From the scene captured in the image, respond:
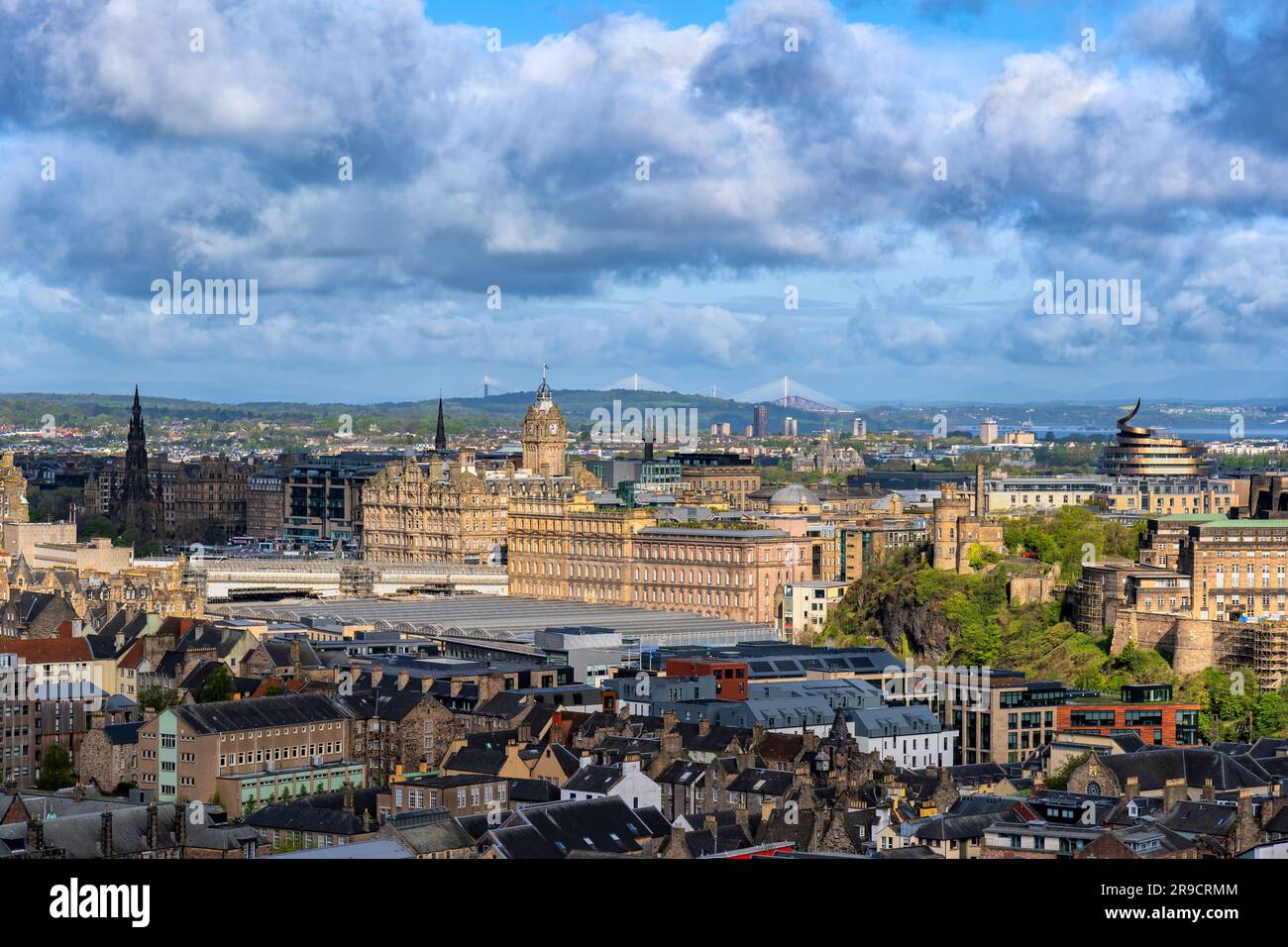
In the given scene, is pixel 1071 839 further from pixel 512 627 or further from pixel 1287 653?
pixel 512 627

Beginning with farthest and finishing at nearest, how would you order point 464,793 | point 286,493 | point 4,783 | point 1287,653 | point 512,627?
point 286,493 < point 512,627 < point 1287,653 < point 4,783 < point 464,793

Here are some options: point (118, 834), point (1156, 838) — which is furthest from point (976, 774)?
point (118, 834)

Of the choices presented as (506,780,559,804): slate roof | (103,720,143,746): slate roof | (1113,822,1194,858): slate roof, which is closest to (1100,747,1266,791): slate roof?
(1113,822,1194,858): slate roof

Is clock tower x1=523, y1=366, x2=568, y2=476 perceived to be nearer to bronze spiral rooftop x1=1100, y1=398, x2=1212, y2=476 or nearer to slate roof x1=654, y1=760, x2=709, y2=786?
bronze spiral rooftop x1=1100, y1=398, x2=1212, y2=476

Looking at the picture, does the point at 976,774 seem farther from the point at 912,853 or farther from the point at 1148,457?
the point at 1148,457

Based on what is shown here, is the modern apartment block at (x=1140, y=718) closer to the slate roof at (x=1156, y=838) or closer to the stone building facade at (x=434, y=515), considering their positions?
the slate roof at (x=1156, y=838)
